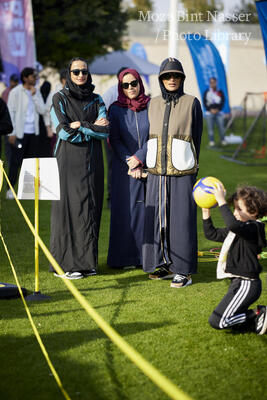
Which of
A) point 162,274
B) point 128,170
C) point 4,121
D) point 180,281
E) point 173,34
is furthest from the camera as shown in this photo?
point 173,34

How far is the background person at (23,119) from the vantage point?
10.9m

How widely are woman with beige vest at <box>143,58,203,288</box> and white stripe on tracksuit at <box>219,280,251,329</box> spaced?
1411 mm

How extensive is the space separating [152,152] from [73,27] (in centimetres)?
2044

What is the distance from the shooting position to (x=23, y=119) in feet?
36.1

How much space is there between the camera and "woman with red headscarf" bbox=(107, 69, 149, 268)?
635cm

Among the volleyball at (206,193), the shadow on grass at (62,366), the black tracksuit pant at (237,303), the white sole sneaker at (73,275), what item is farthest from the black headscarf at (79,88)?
the black tracksuit pant at (237,303)

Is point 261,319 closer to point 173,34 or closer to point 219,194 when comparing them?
point 219,194

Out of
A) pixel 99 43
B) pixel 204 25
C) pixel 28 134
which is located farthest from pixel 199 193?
pixel 204 25

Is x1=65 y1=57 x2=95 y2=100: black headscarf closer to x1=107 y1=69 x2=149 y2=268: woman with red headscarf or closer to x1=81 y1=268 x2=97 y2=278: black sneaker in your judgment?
x1=107 y1=69 x2=149 y2=268: woman with red headscarf

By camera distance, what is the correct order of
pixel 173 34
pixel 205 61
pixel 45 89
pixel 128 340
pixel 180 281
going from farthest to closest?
pixel 205 61 < pixel 45 89 < pixel 173 34 < pixel 180 281 < pixel 128 340

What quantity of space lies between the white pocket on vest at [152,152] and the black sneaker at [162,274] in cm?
110

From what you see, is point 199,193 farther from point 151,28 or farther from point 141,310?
point 151,28

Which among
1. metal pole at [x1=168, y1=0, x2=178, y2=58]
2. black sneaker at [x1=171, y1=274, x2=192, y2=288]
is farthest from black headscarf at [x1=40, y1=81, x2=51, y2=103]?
black sneaker at [x1=171, y1=274, x2=192, y2=288]

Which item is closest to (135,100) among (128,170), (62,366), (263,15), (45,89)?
(128,170)
